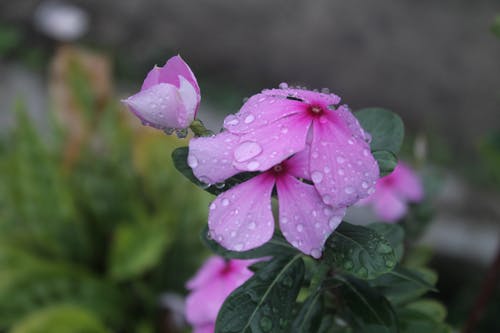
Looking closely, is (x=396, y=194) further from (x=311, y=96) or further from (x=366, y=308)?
(x=311, y=96)

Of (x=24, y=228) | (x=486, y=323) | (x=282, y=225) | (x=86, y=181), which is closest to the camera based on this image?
(x=282, y=225)

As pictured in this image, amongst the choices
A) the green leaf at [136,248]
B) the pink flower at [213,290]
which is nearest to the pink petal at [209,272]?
the pink flower at [213,290]

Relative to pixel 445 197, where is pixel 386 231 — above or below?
above

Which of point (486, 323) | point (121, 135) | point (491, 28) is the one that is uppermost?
point (491, 28)

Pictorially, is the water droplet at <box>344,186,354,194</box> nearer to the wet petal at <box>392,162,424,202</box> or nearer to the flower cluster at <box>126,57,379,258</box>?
the flower cluster at <box>126,57,379,258</box>

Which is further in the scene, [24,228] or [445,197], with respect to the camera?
[445,197]

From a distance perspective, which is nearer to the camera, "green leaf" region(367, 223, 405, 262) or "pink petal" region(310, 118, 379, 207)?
"pink petal" region(310, 118, 379, 207)

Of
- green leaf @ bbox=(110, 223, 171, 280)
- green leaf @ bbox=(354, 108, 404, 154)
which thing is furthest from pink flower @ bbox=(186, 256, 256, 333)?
green leaf @ bbox=(110, 223, 171, 280)

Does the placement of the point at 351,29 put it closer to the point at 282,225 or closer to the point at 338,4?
the point at 338,4

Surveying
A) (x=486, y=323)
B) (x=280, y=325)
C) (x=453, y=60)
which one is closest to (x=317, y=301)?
(x=280, y=325)
